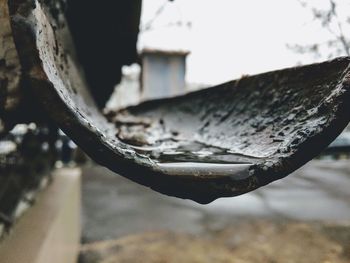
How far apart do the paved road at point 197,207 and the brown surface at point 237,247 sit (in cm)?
29

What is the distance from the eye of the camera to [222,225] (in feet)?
15.6

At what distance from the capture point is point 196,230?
4590 mm

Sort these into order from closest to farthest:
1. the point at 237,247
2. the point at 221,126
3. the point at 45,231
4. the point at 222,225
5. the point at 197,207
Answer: the point at 221,126 < the point at 45,231 < the point at 237,247 < the point at 222,225 < the point at 197,207

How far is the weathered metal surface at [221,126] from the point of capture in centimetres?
58

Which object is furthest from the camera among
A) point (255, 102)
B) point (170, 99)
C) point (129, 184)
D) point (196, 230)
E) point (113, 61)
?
point (129, 184)

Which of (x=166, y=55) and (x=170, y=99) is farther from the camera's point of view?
(x=166, y=55)

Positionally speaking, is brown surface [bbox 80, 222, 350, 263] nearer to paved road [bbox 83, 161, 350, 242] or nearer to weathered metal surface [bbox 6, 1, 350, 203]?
paved road [bbox 83, 161, 350, 242]

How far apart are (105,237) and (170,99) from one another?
317 centimetres

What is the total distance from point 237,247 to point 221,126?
3.15m

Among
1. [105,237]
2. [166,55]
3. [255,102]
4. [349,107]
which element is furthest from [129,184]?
[349,107]

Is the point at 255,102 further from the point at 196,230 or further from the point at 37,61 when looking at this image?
the point at 196,230

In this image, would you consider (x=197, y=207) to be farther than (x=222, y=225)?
Yes

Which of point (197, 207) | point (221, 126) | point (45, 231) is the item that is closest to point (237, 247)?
point (197, 207)

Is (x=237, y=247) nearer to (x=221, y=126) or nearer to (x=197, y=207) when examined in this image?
(x=197, y=207)
